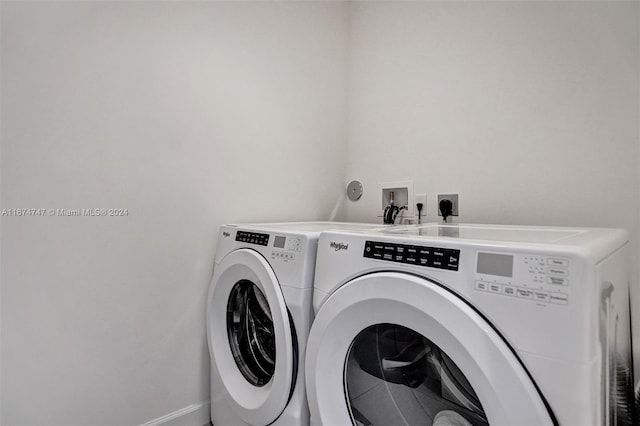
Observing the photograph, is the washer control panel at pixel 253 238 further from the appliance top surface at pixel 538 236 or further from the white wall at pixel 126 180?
the appliance top surface at pixel 538 236

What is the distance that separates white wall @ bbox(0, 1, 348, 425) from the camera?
3.44 ft

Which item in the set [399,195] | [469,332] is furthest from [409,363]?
[399,195]

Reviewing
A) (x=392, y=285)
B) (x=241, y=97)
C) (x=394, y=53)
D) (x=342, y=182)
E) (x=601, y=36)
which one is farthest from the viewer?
(x=342, y=182)

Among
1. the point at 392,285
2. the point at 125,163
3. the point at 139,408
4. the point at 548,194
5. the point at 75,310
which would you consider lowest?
the point at 139,408

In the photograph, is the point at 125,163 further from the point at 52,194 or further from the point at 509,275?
the point at 509,275

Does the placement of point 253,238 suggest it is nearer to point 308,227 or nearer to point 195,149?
point 308,227

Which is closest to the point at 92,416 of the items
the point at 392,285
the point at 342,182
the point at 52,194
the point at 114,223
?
the point at 114,223

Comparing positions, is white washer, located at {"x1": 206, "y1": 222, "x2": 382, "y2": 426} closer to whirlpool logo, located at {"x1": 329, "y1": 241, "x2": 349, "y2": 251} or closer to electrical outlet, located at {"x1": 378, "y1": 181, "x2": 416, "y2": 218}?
whirlpool logo, located at {"x1": 329, "y1": 241, "x2": 349, "y2": 251}

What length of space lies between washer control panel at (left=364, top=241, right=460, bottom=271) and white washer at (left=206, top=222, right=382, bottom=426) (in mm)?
279

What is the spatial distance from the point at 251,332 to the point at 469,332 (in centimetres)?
95

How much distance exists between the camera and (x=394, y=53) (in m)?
1.68

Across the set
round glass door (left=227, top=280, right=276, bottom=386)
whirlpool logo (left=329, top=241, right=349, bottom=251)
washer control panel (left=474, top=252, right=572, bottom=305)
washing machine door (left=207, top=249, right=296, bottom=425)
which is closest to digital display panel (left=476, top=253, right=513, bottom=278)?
washer control panel (left=474, top=252, right=572, bottom=305)

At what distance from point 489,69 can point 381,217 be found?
81 centimetres

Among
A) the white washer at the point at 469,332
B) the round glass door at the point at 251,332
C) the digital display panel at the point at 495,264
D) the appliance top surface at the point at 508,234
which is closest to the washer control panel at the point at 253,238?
the round glass door at the point at 251,332
